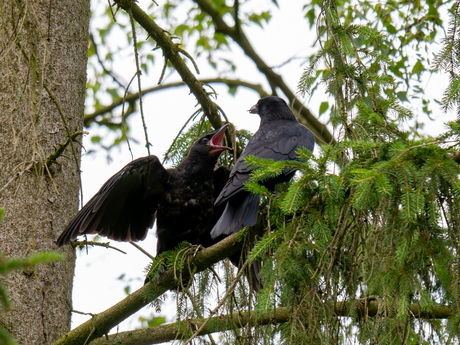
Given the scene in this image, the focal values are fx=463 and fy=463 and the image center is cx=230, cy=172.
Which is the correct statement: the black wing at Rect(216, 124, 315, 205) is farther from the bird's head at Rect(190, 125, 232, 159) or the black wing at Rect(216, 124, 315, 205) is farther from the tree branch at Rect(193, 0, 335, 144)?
the tree branch at Rect(193, 0, 335, 144)

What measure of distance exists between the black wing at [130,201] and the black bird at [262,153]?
51cm

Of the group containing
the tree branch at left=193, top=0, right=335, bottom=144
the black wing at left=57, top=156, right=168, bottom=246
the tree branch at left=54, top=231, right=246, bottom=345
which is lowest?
the tree branch at left=54, top=231, right=246, bottom=345

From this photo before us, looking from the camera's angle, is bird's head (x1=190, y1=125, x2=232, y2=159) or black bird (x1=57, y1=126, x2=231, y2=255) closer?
black bird (x1=57, y1=126, x2=231, y2=255)

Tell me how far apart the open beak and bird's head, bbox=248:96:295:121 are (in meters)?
0.57

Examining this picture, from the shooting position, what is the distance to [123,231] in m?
3.42

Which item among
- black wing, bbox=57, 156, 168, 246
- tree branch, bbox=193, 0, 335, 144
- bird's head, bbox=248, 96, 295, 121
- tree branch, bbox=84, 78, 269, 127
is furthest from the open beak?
tree branch, bbox=84, 78, 269, 127

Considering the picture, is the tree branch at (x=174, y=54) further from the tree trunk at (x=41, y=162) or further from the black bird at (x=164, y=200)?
the tree trunk at (x=41, y=162)

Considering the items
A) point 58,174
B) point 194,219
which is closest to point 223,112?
point 194,219

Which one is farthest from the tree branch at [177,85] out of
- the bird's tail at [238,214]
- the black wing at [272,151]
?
the bird's tail at [238,214]

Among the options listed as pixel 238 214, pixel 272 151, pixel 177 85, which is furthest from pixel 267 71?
pixel 238 214

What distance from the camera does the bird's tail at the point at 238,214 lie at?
2516mm

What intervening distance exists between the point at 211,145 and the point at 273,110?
765mm

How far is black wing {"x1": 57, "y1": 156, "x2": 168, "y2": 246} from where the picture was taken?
3.13 meters

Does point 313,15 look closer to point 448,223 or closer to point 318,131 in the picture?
point 318,131
